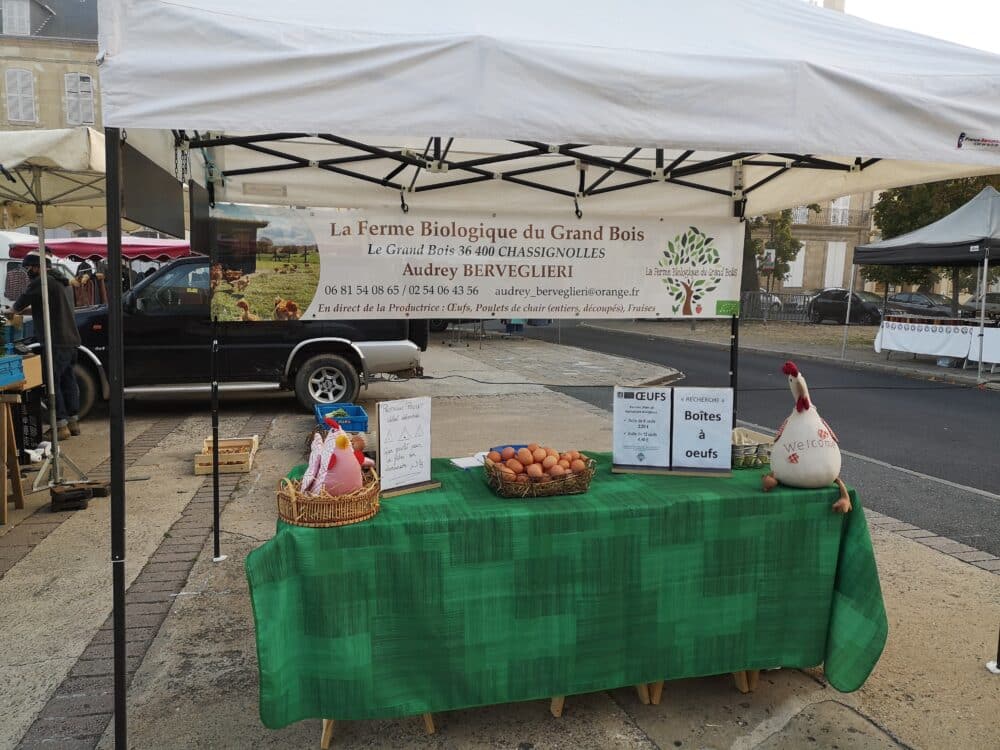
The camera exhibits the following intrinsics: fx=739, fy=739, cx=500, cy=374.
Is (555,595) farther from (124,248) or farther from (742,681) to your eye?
(124,248)

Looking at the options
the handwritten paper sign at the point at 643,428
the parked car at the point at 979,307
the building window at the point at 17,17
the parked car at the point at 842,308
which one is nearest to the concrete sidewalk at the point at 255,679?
the handwritten paper sign at the point at 643,428

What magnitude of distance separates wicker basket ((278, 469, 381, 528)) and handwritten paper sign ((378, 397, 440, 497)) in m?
0.27

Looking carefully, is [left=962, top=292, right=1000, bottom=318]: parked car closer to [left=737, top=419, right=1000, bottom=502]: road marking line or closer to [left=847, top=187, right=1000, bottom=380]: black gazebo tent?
[left=847, top=187, right=1000, bottom=380]: black gazebo tent

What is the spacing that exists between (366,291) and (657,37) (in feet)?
6.93

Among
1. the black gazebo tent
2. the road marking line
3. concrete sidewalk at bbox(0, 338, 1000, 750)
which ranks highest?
the black gazebo tent

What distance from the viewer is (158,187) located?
305 centimetres

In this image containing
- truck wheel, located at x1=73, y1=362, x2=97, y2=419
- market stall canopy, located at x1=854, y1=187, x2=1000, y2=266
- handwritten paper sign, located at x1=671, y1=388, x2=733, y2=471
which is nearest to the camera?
handwritten paper sign, located at x1=671, y1=388, x2=733, y2=471

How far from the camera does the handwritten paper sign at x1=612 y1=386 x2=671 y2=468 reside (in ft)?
11.0

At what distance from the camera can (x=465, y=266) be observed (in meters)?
4.23

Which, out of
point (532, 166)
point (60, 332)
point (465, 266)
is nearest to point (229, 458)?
point (60, 332)

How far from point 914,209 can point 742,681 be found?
21909 millimetres

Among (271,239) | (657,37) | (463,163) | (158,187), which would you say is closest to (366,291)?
(271,239)

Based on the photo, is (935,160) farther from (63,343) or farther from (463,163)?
(63,343)

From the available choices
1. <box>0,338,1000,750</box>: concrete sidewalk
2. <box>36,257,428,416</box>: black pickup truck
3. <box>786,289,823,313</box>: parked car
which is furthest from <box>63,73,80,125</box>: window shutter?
<box>0,338,1000,750</box>: concrete sidewalk
